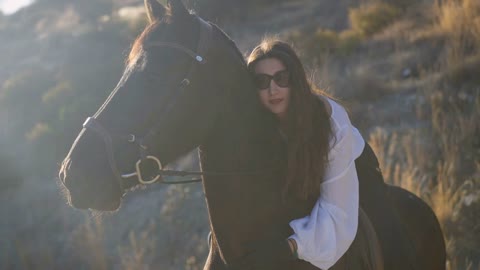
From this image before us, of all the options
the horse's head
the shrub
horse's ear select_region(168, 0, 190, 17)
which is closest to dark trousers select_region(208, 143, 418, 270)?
the horse's head

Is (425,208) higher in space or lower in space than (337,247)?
lower

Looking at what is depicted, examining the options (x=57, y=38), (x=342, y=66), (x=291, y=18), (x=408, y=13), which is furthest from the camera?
(x=57, y=38)

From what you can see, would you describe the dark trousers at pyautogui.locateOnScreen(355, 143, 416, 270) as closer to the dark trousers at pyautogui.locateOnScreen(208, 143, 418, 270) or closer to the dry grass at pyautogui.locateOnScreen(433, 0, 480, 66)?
the dark trousers at pyautogui.locateOnScreen(208, 143, 418, 270)

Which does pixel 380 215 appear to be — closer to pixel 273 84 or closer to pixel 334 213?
pixel 334 213

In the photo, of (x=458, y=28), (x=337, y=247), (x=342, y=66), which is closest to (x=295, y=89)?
(x=337, y=247)

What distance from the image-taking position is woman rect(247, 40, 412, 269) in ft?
7.16

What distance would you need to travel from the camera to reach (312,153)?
2.27 m

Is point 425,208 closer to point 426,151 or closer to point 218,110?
point 218,110

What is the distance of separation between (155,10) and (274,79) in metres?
0.60

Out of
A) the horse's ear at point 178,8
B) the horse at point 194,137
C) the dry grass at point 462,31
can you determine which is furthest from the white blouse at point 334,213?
the dry grass at point 462,31

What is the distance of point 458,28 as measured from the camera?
26.6ft

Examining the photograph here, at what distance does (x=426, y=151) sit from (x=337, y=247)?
454 cm

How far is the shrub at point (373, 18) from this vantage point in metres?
12.6

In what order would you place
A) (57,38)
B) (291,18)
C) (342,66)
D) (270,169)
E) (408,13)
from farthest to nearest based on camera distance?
1. (57,38)
2. (291,18)
3. (408,13)
4. (342,66)
5. (270,169)
